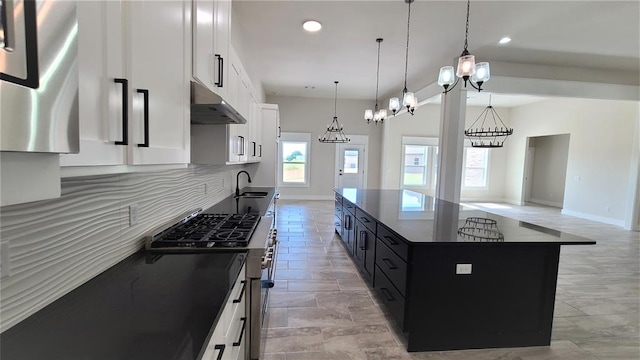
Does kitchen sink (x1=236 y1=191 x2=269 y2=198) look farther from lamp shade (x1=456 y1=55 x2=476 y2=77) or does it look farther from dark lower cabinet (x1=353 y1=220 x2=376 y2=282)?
lamp shade (x1=456 y1=55 x2=476 y2=77)

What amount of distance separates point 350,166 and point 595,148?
21.1 ft

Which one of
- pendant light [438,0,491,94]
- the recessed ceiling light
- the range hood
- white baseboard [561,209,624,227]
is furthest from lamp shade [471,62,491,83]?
white baseboard [561,209,624,227]

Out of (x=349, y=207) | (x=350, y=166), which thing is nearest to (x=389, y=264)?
(x=349, y=207)

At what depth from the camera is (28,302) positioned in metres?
0.87

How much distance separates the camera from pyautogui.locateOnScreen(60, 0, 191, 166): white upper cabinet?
0.70 metres

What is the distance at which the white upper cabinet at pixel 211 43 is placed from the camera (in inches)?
55.2

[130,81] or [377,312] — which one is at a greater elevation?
[130,81]

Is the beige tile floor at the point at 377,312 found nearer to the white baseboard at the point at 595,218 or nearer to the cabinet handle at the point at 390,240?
the cabinet handle at the point at 390,240

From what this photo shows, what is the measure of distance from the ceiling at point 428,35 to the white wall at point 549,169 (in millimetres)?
4358

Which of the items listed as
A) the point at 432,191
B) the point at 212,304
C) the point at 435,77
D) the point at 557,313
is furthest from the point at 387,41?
the point at 432,191

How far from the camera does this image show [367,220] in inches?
122

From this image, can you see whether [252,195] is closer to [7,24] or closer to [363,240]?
[363,240]

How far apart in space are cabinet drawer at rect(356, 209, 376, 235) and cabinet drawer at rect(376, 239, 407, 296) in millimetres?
211

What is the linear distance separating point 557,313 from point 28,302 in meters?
3.76
